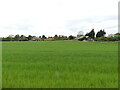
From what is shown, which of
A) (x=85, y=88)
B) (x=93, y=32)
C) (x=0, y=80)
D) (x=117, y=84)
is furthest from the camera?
(x=93, y=32)

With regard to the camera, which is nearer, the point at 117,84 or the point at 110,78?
the point at 117,84

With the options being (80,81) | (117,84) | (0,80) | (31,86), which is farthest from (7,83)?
(117,84)

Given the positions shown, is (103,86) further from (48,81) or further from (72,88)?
(48,81)

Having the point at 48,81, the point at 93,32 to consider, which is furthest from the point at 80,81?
the point at 93,32

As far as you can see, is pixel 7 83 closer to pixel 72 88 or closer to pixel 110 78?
pixel 72 88

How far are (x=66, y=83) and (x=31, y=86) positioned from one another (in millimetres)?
946

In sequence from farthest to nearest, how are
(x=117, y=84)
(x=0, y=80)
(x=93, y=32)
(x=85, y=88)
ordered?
(x=93, y=32) < (x=0, y=80) < (x=117, y=84) < (x=85, y=88)

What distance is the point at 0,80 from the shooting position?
4.96m

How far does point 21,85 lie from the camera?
174 inches

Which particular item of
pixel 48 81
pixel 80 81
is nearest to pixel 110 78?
pixel 80 81

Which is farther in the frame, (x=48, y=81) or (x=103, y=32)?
(x=103, y=32)

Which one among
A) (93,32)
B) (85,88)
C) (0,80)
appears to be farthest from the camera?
(93,32)

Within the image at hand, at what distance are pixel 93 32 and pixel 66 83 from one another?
373 ft

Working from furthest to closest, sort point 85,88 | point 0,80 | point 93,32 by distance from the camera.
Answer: point 93,32
point 0,80
point 85,88
